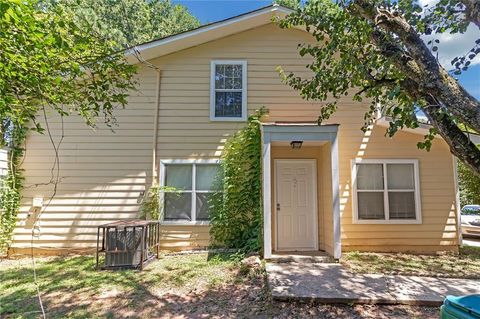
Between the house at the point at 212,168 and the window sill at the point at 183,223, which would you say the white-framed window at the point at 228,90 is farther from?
the window sill at the point at 183,223

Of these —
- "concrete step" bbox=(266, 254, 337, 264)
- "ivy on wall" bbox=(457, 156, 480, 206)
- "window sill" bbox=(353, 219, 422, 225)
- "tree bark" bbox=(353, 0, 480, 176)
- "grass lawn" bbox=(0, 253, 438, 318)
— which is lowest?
"grass lawn" bbox=(0, 253, 438, 318)

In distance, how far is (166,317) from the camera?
181 inches

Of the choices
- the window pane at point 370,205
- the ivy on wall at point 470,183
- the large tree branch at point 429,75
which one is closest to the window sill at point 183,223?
the window pane at point 370,205

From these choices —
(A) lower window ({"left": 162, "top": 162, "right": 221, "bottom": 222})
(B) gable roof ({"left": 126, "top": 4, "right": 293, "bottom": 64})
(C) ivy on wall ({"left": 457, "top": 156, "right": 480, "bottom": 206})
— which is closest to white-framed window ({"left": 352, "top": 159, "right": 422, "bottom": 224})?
(A) lower window ({"left": 162, "top": 162, "right": 221, "bottom": 222})

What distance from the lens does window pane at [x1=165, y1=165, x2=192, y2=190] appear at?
27.2 ft

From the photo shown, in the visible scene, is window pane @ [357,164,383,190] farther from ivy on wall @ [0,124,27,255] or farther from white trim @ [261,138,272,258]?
ivy on wall @ [0,124,27,255]

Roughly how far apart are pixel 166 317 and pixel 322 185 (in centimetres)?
490

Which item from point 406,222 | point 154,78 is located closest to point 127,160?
point 154,78

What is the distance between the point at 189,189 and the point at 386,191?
5.08 meters

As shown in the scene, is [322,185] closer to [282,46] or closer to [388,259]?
[388,259]

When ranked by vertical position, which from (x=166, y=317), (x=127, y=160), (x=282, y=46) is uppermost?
(x=282, y=46)

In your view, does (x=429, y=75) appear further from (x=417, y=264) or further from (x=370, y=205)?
(x=370, y=205)

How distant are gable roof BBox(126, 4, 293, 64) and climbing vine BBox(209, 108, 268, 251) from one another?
2546 mm

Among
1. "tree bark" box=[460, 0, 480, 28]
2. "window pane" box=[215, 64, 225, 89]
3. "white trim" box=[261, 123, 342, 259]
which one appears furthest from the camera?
"window pane" box=[215, 64, 225, 89]
